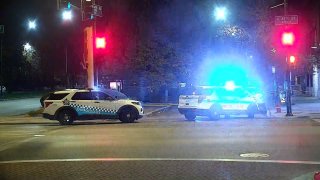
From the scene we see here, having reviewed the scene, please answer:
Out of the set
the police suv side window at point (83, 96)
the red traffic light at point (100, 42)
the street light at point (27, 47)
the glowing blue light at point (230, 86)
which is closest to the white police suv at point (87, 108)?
the police suv side window at point (83, 96)

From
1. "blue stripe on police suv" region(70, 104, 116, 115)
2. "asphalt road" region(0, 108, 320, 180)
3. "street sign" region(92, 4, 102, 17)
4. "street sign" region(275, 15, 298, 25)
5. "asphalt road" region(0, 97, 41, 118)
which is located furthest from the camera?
"asphalt road" region(0, 97, 41, 118)

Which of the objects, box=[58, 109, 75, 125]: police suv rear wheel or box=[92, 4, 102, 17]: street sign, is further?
box=[58, 109, 75, 125]: police suv rear wheel

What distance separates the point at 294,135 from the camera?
51.2ft

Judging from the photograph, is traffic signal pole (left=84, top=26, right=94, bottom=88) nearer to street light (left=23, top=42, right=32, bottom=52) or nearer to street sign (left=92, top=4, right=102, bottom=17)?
street sign (left=92, top=4, right=102, bottom=17)

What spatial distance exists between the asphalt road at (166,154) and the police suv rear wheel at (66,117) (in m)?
5.22

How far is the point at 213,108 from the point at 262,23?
17129 mm

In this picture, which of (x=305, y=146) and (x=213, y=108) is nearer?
(x=305, y=146)

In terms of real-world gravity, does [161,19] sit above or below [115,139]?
above

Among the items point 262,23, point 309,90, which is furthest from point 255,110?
point 309,90

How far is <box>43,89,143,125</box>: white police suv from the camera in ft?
77.0

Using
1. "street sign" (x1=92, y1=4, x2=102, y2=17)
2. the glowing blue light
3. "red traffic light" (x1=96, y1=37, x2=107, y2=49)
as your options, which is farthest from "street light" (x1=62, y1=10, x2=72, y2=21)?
the glowing blue light

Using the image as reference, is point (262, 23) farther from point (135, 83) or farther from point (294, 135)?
point (294, 135)

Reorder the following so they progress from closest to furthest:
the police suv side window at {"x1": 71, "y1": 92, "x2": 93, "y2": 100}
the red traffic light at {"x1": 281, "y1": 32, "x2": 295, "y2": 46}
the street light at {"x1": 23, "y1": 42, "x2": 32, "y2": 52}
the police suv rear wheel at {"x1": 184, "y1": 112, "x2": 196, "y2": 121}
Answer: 1. the police suv side window at {"x1": 71, "y1": 92, "x2": 93, "y2": 100}
2. the red traffic light at {"x1": 281, "y1": 32, "x2": 295, "y2": 46}
3. the police suv rear wheel at {"x1": 184, "y1": 112, "x2": 196, "y2": 121}
4. the street light at {"x1": 23, "y1": 42, "x2": 32, "y2": 52}

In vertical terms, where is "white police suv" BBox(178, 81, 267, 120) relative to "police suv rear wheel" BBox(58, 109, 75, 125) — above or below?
above
